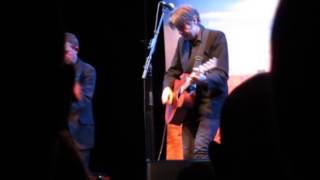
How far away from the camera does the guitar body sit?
3777 mm

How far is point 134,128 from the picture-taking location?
19.1 ft

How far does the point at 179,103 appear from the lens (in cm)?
384

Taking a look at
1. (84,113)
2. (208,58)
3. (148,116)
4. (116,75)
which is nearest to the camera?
(208,58)

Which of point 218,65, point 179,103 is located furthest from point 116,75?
point 218,65

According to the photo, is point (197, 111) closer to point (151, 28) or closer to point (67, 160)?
point (151, 28)

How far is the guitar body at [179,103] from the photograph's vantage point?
12.4 ft

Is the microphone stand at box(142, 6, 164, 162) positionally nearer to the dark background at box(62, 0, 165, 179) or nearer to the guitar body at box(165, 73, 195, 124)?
the guitar body at box(165, 73, 195, 124)

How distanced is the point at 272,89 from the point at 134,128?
5.37 m

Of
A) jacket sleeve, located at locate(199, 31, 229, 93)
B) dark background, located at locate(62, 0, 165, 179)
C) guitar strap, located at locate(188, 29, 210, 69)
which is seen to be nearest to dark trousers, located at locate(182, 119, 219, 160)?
jacket sleeve, located at locate(199, 31, 229, 93)

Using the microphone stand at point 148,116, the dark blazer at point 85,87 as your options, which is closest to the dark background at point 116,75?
the dark blazer at point 85,87

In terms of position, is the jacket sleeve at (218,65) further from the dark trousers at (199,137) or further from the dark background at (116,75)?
the dark background at (116,75)

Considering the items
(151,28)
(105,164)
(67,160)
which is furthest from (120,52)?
(67,160)

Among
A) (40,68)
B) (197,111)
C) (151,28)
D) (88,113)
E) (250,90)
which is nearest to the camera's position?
(40,68)

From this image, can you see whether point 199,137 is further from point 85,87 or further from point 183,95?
point 85,87
